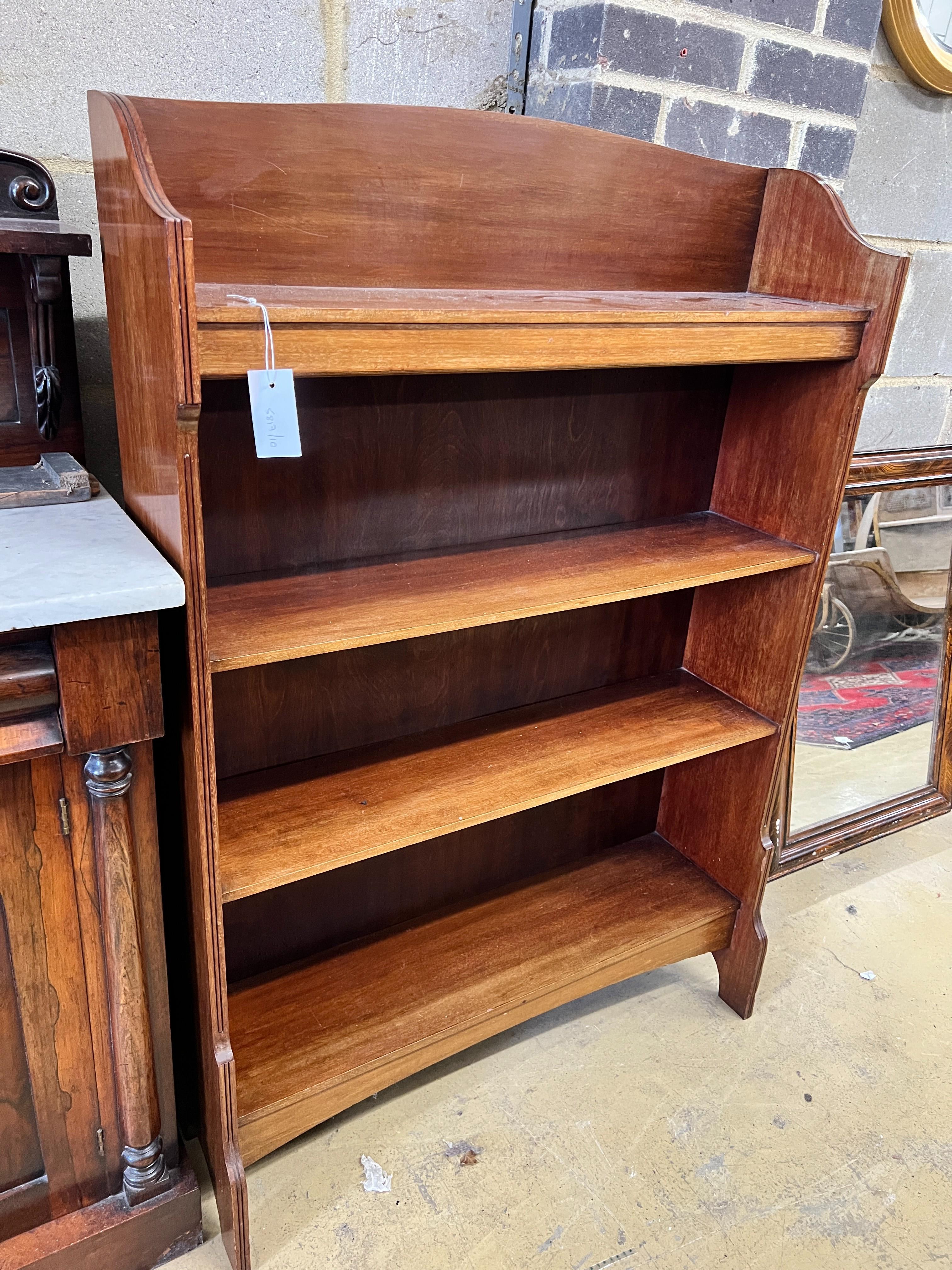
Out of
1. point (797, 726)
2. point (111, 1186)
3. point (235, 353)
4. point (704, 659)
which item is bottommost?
point (111, 1186)

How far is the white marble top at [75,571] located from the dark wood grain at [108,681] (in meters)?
0.03

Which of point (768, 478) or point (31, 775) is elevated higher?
point (768, 478)

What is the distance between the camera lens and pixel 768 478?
1.53 meters

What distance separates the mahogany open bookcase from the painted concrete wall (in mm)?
209

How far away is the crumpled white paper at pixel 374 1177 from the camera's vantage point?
138 cm

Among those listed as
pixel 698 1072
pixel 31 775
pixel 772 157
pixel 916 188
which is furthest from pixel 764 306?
pixel 698 1072

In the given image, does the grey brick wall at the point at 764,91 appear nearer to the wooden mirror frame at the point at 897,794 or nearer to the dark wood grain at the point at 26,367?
the wooden mirror frame at the point at 897,794

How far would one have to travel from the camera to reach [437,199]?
1192 millimetres

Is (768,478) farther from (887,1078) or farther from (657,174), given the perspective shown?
(887,1078)

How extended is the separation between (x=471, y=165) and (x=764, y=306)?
439 mm

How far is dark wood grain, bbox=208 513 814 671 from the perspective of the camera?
109 cm

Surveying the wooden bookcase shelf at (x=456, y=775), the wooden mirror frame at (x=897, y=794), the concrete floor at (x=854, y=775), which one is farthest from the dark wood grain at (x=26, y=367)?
the concrete floor at (x=854, y=775)

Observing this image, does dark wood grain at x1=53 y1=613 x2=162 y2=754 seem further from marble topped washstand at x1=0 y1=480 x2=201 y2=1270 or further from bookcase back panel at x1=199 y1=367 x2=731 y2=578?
bookcase back panel at x1=199 y1=367 x2=731 y2=578

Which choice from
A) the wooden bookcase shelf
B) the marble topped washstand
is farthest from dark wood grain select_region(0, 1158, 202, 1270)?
the wooden bookcase shelf
